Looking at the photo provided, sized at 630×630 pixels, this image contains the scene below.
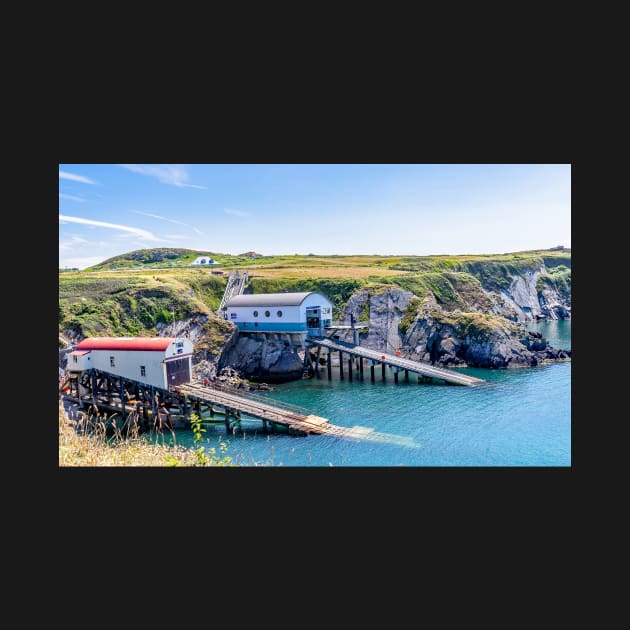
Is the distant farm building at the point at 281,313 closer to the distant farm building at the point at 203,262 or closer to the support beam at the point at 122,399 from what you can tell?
the support beam at the point at 122,399

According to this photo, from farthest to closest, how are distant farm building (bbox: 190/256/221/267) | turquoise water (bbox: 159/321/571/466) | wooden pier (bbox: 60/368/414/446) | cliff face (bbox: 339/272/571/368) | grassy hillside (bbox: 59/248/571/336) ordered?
distant farm building (bbox: 190/256/221/267) → cliff face (bbox: 339/272/571/368) → grassy hillside (bbox: 59/248/571/336) → wooden pier (bbox: 60/368/414/446) → turquoise water (bbox: 159/321/571/466)

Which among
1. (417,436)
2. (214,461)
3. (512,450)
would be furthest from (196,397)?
(512,450)

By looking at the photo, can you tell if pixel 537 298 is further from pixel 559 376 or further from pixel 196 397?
pixel 196 397

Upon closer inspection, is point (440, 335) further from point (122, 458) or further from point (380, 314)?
point (122, 458)

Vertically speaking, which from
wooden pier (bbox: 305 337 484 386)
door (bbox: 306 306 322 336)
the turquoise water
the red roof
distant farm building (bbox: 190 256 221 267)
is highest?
distant farm building (bbox: 190 256 221 267)

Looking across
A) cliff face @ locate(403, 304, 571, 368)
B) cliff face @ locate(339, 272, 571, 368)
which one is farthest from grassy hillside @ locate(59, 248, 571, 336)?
cliff face @ locate(403, 304, 571, 368)

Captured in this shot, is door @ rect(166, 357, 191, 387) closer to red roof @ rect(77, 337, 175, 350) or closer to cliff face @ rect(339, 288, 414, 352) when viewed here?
red roof @ rect(77, 337, 175, 350)
